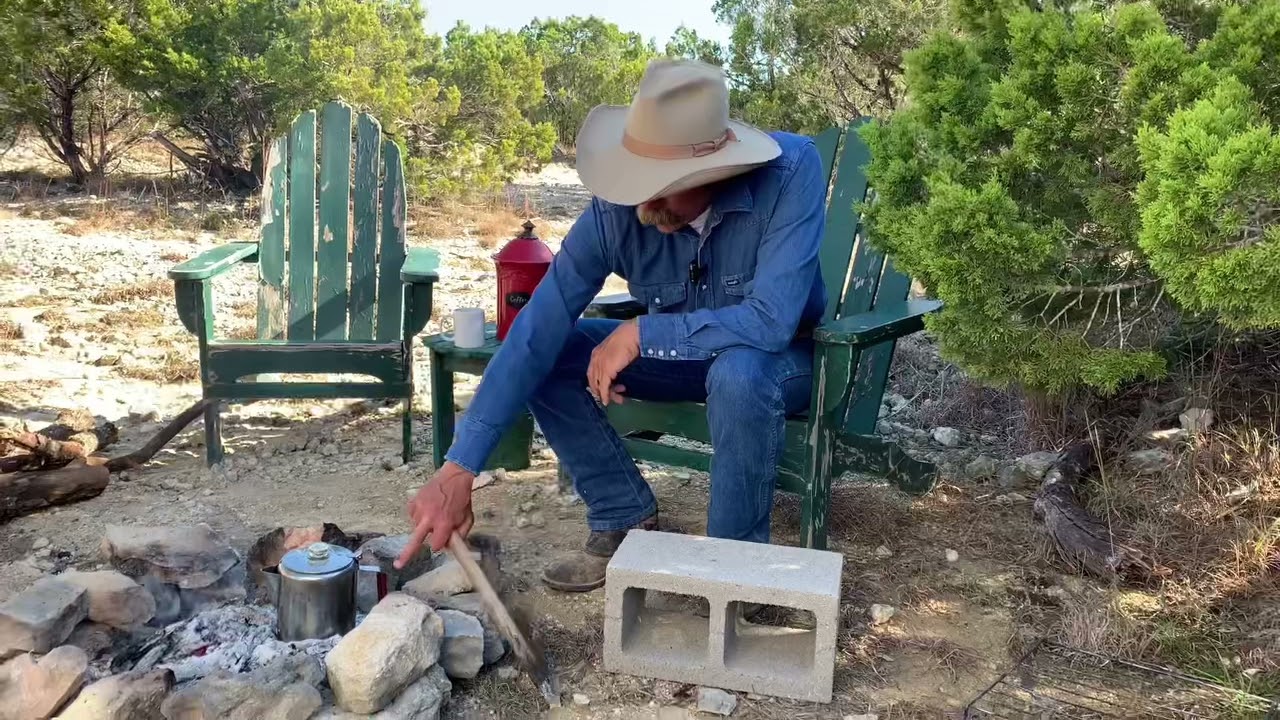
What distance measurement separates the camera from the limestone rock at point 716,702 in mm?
2260

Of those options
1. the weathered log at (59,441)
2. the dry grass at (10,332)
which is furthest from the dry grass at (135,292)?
the weathered log at (59,441)

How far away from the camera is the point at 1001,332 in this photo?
2461mm

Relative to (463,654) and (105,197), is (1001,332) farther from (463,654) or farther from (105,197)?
(105,197)

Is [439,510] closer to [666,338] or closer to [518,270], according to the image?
[666,338]

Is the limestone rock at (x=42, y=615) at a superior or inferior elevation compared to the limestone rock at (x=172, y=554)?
superior

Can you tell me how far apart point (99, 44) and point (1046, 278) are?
923 cm

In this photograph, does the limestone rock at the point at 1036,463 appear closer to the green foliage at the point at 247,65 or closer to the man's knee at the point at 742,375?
the man's knee at the point at 742,375

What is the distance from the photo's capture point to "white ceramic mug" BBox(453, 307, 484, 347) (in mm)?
3201

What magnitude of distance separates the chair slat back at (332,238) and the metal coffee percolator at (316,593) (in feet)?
6.16

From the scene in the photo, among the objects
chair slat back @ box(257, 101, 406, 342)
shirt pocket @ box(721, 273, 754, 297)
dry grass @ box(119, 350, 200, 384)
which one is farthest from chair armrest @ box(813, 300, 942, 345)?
dry grass @ box(119, 350, 200, 384)

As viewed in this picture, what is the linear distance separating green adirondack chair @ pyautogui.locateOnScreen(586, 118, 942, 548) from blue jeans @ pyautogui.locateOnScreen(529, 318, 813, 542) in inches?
3.2

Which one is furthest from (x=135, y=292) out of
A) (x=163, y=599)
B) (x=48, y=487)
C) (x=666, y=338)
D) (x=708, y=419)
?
(x=708, y=419)

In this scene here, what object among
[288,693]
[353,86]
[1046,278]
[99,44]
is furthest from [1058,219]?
[99,44]

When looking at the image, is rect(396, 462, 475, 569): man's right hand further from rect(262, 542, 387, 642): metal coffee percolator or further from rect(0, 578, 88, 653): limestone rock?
rect(0, 578, 88, 653): limestone rock
